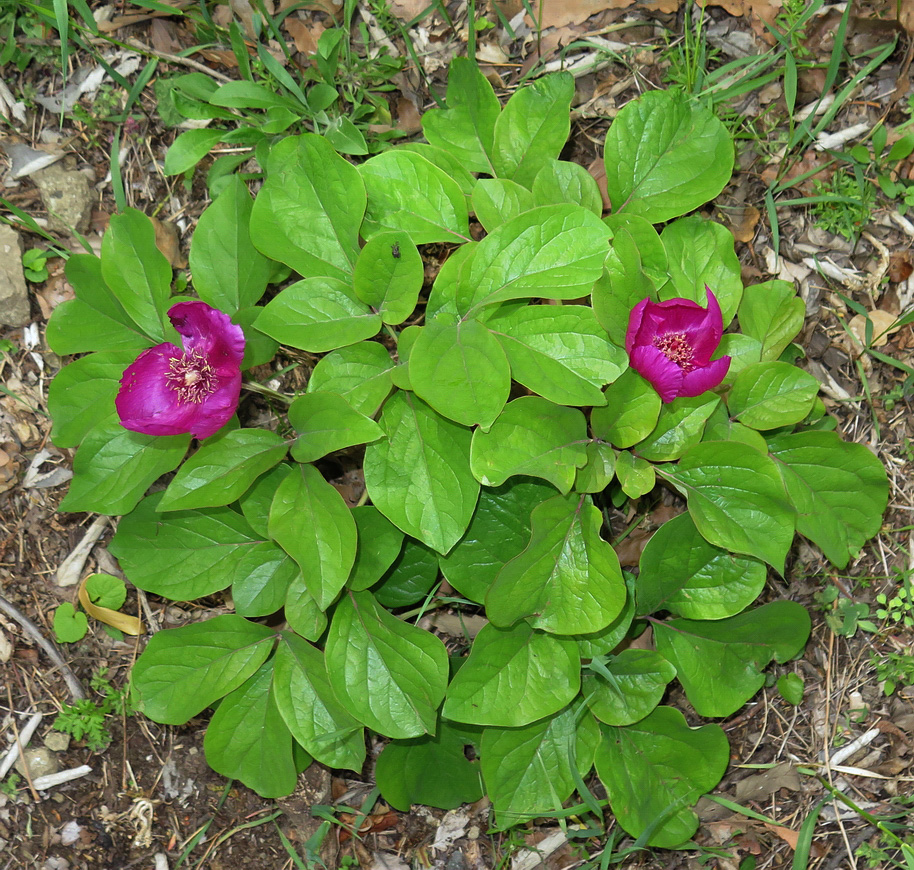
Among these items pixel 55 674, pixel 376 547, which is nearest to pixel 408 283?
pixel 376 547

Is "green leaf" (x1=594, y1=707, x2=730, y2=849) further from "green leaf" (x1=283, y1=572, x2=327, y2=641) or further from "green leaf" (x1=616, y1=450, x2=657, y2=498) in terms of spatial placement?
"green leaf" (x1=283, y1=572, x2=327, y2=641)

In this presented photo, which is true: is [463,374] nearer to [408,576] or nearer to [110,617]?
[408,576]

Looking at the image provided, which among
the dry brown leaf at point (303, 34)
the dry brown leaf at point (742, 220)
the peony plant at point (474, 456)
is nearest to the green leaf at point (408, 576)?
the peony plant at point (474, 456)

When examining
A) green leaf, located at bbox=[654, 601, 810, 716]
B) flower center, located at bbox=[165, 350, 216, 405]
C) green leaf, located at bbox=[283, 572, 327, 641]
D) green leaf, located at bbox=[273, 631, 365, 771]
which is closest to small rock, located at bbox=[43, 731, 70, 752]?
green leaf, located at bbox=[273, 631, 365, 771]

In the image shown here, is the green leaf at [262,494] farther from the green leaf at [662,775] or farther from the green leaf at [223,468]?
the green leaf at [662,775]

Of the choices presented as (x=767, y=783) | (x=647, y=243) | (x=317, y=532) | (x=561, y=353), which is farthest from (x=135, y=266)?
(x=767, y=783)

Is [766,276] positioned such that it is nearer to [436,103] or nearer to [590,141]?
[590,141]
